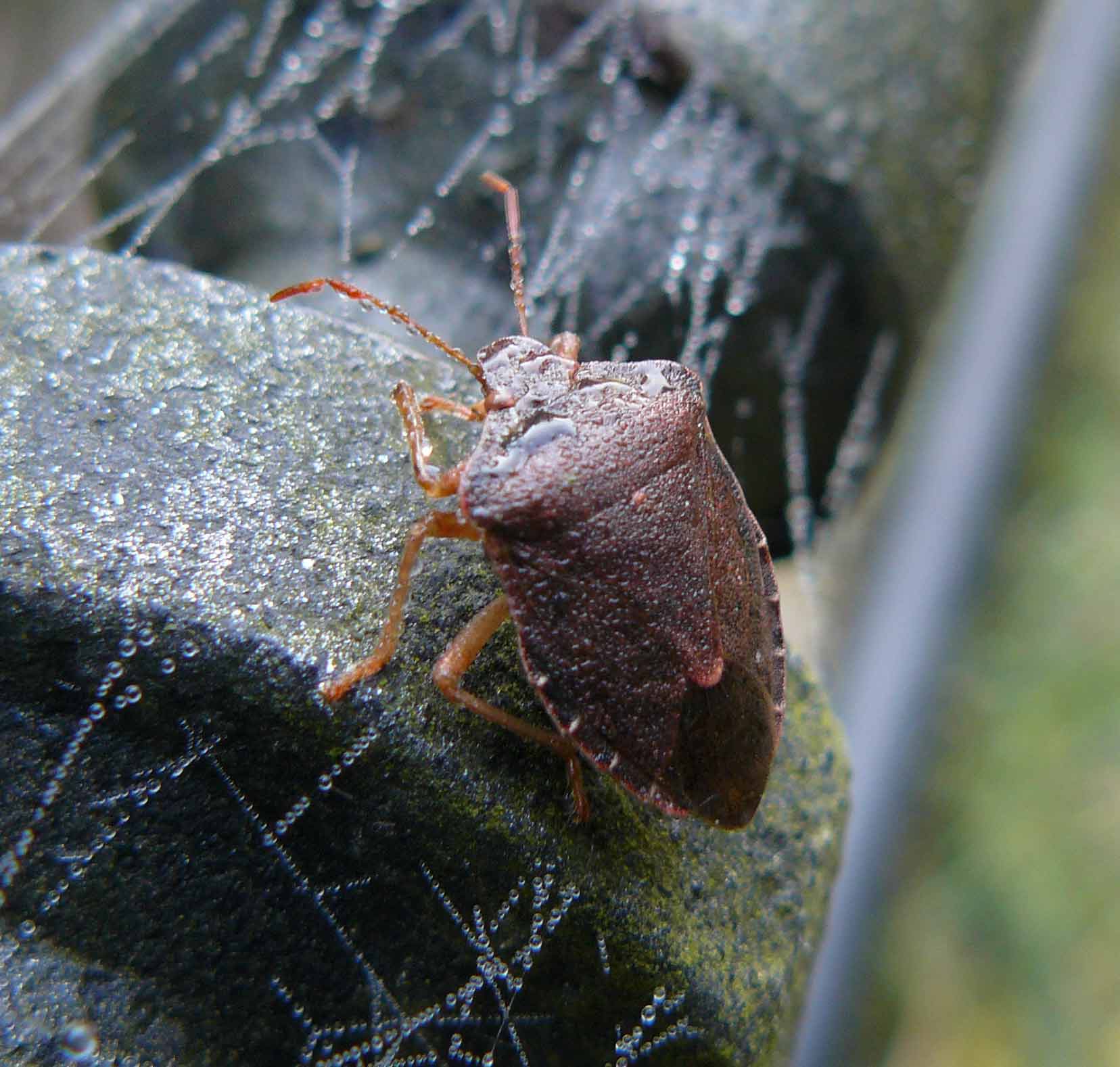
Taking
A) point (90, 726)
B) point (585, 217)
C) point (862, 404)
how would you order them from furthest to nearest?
point (862, 404) < point (585, 217) < point (90, 726)

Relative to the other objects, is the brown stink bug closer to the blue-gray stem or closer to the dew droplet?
the dew droplet

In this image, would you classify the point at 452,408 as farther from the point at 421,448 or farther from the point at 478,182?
the point at 478,182

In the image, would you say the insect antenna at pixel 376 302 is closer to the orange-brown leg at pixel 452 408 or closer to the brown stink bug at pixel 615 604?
the orange-brown leg at pixel 452 408

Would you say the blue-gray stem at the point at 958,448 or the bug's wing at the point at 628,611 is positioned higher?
the bug's wing at the point at 628,611

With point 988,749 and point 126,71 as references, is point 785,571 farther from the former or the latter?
point 126,71

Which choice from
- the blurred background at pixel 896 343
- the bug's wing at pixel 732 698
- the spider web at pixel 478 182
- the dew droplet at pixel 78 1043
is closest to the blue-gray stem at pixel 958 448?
the blurred background at pixel 896 343

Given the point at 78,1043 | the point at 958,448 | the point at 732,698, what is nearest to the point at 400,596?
the point at 732,698

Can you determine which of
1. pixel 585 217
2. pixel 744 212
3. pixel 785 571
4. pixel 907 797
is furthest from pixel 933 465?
pixel 585 217
